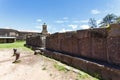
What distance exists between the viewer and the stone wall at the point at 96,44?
5.04 m

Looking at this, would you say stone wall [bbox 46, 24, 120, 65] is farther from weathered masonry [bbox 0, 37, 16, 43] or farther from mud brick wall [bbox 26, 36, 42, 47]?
weathered masonry [bbox 0, 37, 16, 43]

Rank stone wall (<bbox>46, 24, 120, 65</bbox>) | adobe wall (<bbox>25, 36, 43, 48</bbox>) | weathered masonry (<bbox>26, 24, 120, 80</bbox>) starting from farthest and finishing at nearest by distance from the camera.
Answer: adobe wall (<bbox>25, 36, 43, 48</bbox>) < stone wall (<bbox>46, 24, 120, 65</bbox>) < weathered masonry (<bbox>26, 24, 120, 80</bbox>)

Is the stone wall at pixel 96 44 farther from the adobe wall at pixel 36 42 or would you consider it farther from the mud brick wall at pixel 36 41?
the mud brick wall at pixel 36 41

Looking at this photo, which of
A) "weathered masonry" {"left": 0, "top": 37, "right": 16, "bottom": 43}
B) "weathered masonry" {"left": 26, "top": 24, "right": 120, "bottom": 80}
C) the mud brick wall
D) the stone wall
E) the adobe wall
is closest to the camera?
"weathered masonry" {"left": 26, "top": 24, "right": 120, "bottom": 80}

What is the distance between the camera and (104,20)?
6162 cm

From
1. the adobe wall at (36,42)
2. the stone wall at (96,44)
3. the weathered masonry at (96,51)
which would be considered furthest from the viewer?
the adobe wall at (36,42)

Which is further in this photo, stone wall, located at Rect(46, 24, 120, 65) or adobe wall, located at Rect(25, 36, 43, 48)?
adobe wall, located at Rect(25, 36, 43, 48)

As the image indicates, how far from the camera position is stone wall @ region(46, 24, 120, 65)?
16.5ft

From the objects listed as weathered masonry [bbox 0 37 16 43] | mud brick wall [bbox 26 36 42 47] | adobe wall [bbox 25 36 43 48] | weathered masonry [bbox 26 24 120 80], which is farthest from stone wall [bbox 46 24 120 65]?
weathered masonry [bbox 0 37 16 43]

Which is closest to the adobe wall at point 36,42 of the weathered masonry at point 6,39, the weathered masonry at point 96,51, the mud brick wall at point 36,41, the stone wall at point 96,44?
the mud brick wall at point 36,41

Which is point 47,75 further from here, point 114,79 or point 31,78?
point 114,79

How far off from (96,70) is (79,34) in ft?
8.16

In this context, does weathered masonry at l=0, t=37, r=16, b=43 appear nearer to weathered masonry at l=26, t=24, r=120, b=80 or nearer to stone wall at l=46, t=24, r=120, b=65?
stone wall at l=46, t=24, r=120, b=65

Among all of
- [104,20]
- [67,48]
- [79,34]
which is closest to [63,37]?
A: [67,48]
